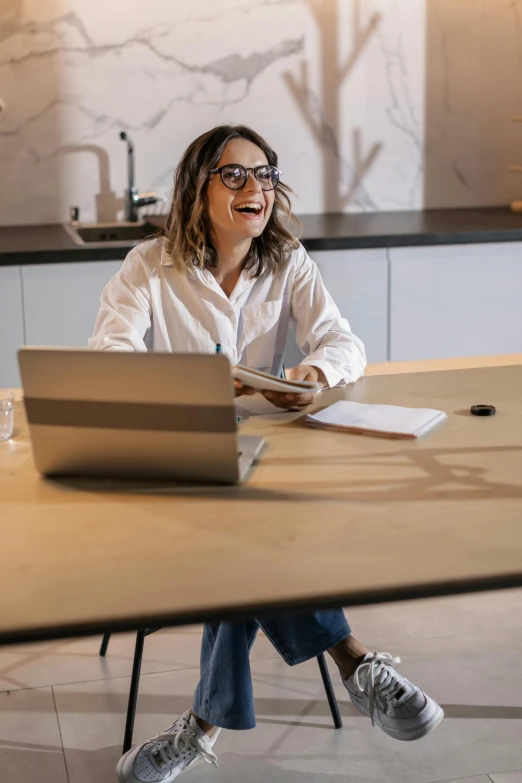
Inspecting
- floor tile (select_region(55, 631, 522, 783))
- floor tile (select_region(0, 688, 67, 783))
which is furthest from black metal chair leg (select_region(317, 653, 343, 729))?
floor tile (select_region(0, 688, 67, 783))

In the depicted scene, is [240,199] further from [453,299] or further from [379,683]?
[453,299]

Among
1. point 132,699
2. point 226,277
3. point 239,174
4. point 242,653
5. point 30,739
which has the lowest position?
point 30,739

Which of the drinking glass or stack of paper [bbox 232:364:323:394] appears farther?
the drinking glass

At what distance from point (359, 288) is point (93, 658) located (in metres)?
1.64

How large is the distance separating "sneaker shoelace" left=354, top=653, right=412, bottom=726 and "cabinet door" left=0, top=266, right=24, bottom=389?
178 cm

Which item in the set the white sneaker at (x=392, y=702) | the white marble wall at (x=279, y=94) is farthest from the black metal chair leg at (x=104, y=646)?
the white marble wall at (x=279, y=94)

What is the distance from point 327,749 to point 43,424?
105cm

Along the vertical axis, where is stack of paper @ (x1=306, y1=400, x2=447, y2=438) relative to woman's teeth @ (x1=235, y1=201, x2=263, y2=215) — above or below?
below

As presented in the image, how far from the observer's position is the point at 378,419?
6.06 feet

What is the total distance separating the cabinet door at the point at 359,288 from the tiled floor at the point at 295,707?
114cm

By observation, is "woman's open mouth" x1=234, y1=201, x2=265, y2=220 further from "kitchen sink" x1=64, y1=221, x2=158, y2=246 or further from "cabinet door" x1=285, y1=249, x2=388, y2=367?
"kitchen sink" x1=64, y1=221, x2=158, y2=246

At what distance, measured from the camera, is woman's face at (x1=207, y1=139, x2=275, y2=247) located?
2.30 m

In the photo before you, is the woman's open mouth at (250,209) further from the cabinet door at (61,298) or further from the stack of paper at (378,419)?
the cabinet door at (61,298)

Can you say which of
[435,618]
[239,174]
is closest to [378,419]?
[239,174]
